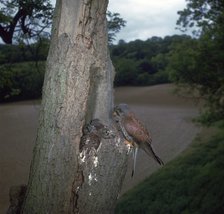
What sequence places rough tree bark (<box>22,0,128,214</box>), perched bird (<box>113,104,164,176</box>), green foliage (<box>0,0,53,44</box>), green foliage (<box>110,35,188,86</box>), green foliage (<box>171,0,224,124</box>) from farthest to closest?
green foliage (<box>110,35,188,86</box>), green foliage (<box>171,0,224,124</box>), green foliage (<box>0,0,53,44</box>), perched bird (<box>113,104,164,176</box>), rough tree bark (<box>22,0,128,214</box>)

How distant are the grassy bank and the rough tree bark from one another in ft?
18.9

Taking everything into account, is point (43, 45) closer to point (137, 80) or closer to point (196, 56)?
point (196, 56)

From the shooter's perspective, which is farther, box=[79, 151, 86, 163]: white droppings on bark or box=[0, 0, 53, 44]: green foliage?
box=[0, 0, 53, 44]: green foliage

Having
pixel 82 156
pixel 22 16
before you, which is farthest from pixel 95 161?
pixel 22 16

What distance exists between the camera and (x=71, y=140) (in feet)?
11.5

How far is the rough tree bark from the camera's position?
11.3 ft

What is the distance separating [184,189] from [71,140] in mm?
7328

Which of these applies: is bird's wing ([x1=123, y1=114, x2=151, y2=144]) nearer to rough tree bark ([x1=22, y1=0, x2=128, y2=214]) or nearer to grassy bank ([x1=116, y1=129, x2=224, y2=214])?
rough tree bark ([x1=22, y1=0, x2=128, y2=214])

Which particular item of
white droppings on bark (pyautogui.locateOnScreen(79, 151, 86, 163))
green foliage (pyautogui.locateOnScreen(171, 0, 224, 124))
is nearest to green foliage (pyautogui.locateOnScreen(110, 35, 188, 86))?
green foliage (pyautogui.locateOnScreen(171, 0, 224, 124))

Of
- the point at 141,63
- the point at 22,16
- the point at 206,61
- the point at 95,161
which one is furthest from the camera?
the point at 141,63

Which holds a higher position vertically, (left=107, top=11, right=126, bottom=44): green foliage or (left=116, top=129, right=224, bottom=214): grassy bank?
(left=107, top=11, right=126, bottom=44): green foliage

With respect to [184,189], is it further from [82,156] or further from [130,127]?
[82,156]

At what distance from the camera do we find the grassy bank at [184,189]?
919 centimetres

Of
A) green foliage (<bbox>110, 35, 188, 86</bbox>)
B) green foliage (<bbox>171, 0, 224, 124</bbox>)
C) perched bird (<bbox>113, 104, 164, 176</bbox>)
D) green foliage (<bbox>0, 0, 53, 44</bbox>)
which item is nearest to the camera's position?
perched bird (<bbox>113, 104, 164, 176</bbox>)
